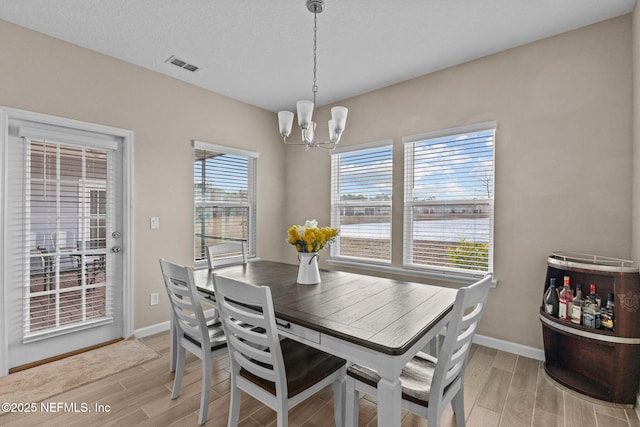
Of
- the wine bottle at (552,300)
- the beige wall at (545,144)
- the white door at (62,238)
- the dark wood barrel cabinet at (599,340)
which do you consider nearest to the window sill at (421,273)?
the beige wall at (545,144)

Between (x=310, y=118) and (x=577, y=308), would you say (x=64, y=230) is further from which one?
(x=577, y=308)

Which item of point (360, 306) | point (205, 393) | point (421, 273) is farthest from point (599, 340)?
point (205, 393)

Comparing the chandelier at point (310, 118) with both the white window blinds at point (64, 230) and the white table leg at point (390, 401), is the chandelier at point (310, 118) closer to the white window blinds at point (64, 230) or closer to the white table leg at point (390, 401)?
the white table leg at point (390, 401)

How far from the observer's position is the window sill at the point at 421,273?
2826 mm

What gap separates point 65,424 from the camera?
1.82 m

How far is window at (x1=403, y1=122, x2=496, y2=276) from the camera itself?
9.18 ft

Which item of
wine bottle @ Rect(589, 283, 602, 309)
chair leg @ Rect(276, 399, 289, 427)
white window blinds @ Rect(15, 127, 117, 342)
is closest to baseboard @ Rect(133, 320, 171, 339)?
white window blinds @ Rect(15, 127, 117, 342)

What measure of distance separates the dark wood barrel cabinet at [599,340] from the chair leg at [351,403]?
5.41 feet

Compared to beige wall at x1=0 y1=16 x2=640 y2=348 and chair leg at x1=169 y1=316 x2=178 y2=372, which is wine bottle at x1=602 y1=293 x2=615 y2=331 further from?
chair leg at x1=169 y1=316 x2=178 y2=372

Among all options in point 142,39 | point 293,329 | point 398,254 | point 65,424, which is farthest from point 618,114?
point 65,424

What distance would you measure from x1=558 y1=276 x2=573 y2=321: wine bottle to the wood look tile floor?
50cm

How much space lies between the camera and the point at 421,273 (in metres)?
3.12

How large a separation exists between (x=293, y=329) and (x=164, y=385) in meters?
1.38

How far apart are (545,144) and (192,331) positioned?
2.99 meters
